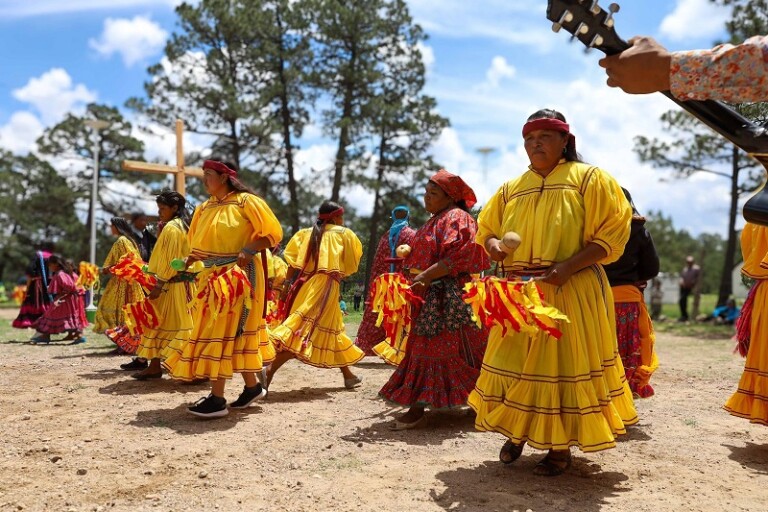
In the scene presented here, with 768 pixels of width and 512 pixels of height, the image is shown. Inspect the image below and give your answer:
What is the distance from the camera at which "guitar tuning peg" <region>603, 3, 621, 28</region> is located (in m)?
2.47

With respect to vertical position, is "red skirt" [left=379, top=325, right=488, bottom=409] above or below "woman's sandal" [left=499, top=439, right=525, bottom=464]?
above

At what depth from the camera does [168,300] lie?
287 inches

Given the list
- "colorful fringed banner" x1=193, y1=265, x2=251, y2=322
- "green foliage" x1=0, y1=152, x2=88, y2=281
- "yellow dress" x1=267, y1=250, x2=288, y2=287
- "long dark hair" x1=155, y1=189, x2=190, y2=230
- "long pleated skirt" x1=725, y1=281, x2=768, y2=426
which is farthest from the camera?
"green foliage" x1=0, y1=152, x2=88, y2=281

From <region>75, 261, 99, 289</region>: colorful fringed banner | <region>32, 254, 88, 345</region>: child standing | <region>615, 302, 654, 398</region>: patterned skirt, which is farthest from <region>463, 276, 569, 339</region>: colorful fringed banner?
<region>32, 254, 88, 345</region>: child standing

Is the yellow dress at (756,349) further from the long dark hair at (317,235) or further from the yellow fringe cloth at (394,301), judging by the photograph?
the long dark hair at (317,235)

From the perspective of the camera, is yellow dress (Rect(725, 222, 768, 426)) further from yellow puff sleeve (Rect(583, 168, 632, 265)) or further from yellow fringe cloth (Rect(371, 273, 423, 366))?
yellow fringe cloth (Rect(371, 273, 423, 366))

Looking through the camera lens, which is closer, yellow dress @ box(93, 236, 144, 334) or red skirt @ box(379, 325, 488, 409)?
red skirt @ box(379, 325, 488, 409)

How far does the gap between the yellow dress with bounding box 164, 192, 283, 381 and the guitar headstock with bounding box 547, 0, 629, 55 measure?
323 centimetres

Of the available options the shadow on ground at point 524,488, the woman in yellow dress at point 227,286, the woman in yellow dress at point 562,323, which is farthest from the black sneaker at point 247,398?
the woman in yellow dress at point 562,323

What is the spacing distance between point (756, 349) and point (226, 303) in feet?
13.0

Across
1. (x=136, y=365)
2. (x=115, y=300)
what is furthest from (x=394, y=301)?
(x=115, y=300)

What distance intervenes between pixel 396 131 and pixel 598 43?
19.0m

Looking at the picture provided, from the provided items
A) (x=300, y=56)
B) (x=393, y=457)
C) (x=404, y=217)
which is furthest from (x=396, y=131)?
(x=393, y=457)

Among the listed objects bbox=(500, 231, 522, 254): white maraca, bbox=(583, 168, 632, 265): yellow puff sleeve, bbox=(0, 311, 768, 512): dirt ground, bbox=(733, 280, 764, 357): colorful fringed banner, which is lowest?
bbox=(0, 311, 768, 512): dirt ground
